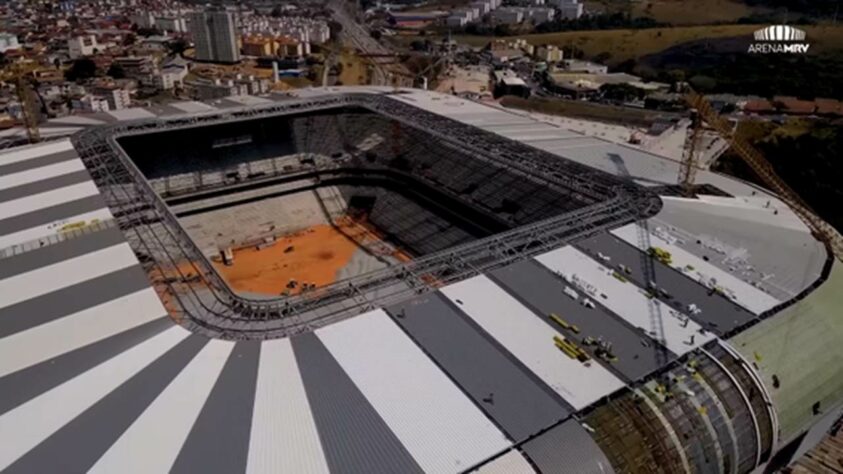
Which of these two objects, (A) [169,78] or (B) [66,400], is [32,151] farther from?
(A) [169,78]

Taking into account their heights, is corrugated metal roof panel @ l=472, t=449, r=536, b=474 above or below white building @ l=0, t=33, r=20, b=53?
below

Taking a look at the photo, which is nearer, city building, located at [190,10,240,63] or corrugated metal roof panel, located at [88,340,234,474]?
corrugated metal roof panel, located at [88,340,234,474]

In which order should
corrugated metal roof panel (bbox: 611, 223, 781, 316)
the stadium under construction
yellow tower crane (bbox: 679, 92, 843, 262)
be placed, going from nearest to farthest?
1. the stadium under construction
2. corrugated metal roof panel (bbox: 611, 223, 781, 316)
3. yellow tower crane (bbox: 679, 92, 843, 262)

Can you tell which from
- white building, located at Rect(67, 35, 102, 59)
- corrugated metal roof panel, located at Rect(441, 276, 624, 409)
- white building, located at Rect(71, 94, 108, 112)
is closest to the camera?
corrugated metal roof panel, located at Rect(441, 276, 624, 409)

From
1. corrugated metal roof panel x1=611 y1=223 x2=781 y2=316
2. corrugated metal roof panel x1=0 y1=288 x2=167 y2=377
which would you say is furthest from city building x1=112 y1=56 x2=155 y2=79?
corrugated metal roof panel x1=611 y1=223 x2=781 y2=316

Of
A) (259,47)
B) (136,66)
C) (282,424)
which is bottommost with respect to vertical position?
(282,424)

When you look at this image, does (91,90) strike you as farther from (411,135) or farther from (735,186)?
(735,186)

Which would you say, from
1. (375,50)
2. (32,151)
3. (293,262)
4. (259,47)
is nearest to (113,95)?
(259,47)

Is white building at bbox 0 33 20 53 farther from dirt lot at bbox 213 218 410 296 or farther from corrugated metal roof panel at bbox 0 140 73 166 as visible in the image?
dirt lot at bbox 213 218 410 296
